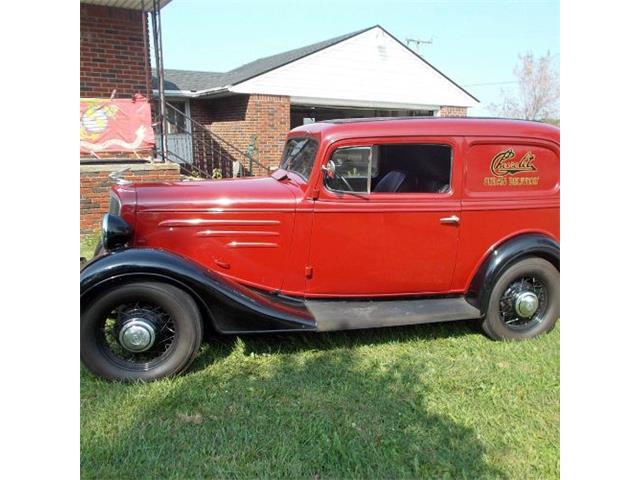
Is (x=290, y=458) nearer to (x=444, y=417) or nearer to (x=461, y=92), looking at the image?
(x=444, y=417)

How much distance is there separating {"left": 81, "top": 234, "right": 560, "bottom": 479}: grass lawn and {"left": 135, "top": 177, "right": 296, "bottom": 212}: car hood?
116cm

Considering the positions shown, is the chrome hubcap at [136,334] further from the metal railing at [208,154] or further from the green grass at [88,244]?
the metal railing at [208,154]

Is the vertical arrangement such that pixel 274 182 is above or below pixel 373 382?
above

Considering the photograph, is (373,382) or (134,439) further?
(373,382)

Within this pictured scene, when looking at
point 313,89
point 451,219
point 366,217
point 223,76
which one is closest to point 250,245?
point 366,217

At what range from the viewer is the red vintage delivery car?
3.51m

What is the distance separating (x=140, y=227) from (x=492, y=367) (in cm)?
290

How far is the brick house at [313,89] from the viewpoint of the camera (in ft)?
51.9

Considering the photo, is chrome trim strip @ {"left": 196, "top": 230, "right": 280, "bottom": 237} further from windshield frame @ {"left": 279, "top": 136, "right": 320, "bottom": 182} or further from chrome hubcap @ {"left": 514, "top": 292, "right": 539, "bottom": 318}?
chrome hubcap @ {"left": 514, "top": 292, "right": 539, "bottom": 318}

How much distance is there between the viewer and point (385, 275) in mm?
4176

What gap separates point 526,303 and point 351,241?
1641mm

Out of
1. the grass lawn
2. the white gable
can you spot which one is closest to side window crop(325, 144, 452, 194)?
the grass lawn

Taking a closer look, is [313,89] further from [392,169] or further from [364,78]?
[392,169]

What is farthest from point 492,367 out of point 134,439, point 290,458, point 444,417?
point 134,439
